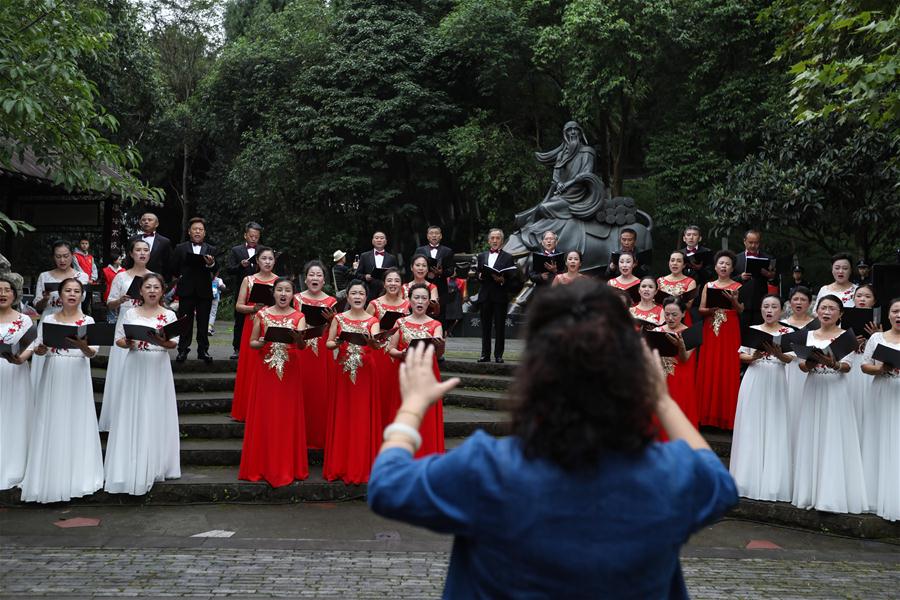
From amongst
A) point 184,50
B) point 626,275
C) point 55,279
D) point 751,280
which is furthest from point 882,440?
point 184,50

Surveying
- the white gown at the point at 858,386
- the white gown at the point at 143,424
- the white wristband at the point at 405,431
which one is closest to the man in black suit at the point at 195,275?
the white gown at the point at 143,424

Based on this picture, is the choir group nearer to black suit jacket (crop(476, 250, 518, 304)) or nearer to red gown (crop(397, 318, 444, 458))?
red gown (crop(397, 318, 444, 458))

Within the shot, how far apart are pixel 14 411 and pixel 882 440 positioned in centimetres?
807

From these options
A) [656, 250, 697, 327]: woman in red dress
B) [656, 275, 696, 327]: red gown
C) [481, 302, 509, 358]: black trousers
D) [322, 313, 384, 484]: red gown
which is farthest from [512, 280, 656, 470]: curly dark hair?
[481, 302, 509, 358]: black trousers

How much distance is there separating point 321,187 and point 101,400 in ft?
64.5

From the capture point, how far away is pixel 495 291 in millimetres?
12141

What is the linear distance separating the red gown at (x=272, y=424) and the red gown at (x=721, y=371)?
16.0 ft

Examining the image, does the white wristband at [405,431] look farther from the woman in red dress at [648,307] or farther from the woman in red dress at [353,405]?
the woman in red dress at [648,307]

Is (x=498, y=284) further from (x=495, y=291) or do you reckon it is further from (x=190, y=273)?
(x=190, y=273)

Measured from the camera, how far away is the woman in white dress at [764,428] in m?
8.38

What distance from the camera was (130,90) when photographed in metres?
28.3

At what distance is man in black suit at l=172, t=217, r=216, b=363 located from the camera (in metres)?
10.9

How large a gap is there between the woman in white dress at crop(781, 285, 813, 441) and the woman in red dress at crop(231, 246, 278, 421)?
5.58 m

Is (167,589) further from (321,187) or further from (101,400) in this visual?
(321,187)
